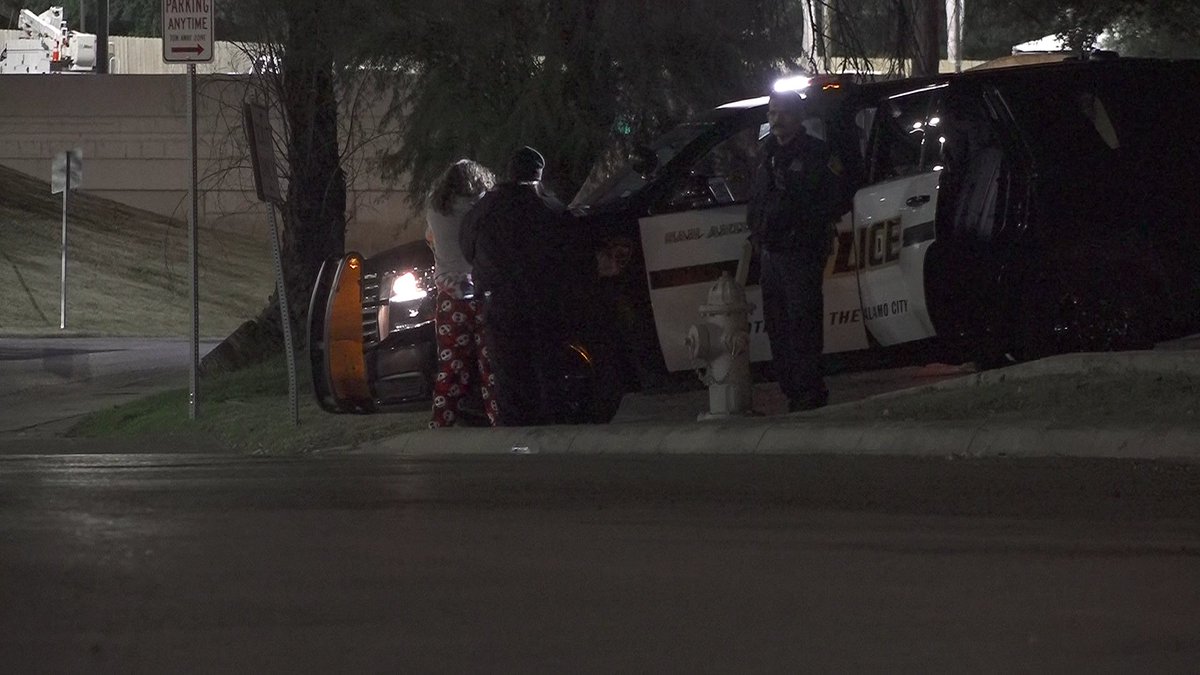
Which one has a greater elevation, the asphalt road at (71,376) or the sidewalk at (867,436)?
the asphalt road at (71,376)

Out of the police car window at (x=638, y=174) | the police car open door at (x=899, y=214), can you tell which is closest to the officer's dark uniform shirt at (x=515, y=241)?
the police car window at (x=638, y=174)

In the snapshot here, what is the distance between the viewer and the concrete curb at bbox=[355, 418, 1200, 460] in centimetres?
838

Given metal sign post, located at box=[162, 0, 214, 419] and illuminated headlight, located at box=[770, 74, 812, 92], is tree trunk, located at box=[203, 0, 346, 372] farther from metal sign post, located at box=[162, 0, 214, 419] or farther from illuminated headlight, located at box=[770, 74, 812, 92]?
illuminated headlight, located at box=[770, 74, 812, 92]

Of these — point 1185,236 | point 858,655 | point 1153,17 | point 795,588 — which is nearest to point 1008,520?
point 795,588

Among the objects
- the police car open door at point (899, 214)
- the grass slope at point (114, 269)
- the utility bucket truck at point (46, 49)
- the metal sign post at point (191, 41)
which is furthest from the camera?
the utility bucket truck at point (46, 49)

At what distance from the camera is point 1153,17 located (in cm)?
1559

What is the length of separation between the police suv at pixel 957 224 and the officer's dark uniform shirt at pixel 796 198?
41 cm

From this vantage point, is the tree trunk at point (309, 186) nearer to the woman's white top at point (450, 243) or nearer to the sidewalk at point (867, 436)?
the woman's white top at point (450, 243)

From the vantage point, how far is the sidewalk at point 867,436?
8.45 metres

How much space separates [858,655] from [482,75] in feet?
30.8

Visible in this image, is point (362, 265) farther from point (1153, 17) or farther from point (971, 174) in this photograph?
point (1153, 17)

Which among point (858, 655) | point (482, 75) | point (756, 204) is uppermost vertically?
point (482, 75)

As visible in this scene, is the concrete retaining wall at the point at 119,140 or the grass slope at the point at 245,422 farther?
the concrete retaining wall at the point at 119,140

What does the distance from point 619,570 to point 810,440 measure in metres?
3.40
